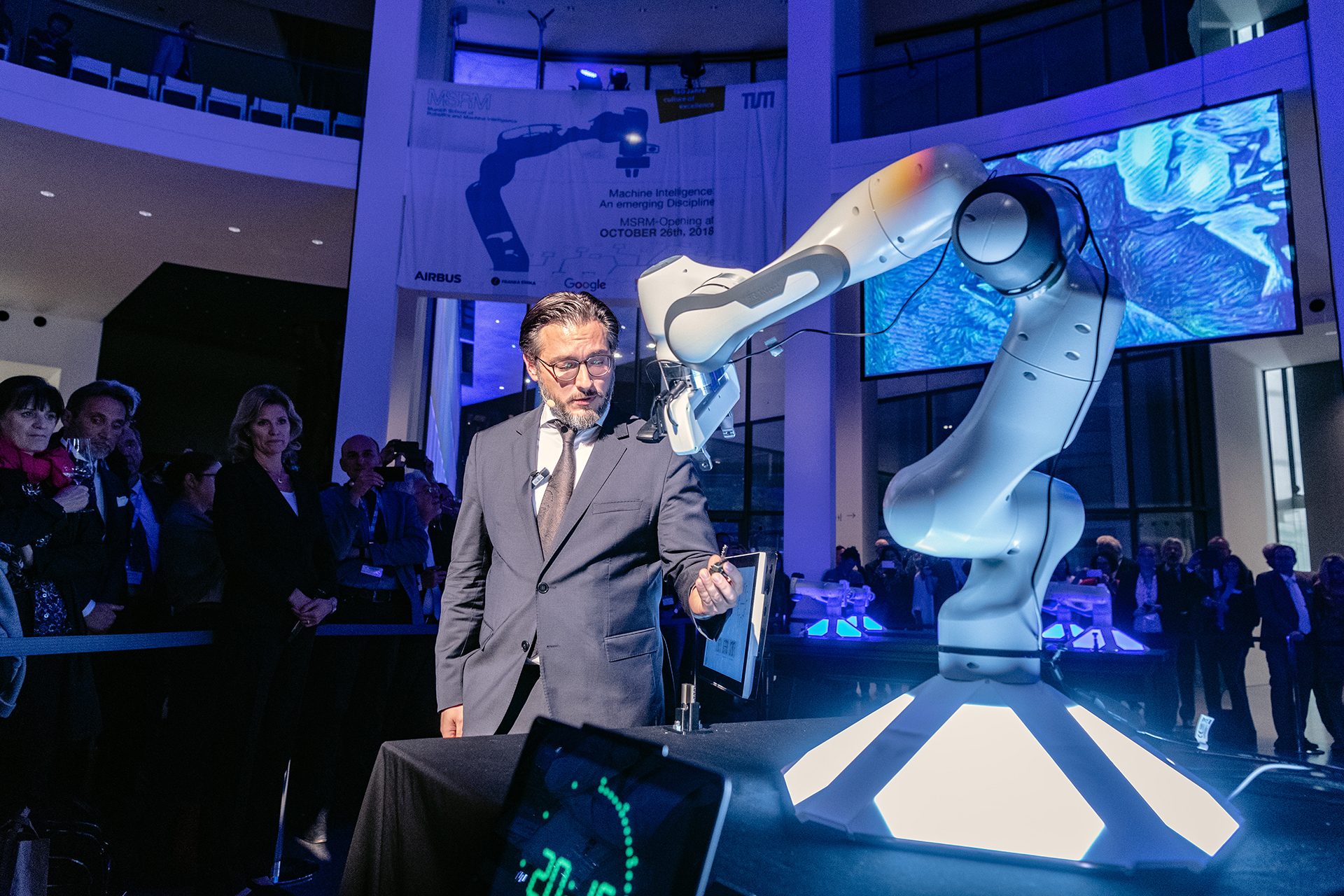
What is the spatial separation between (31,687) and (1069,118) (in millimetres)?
8241

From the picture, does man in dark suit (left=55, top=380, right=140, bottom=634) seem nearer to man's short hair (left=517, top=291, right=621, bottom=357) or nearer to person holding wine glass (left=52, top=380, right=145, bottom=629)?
person holding wine glass (left=52, top=380, right=145, bottom=629)

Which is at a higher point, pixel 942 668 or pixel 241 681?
pixel 942 668

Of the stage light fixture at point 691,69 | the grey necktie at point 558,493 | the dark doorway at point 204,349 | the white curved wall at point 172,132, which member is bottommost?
the grey necktie at point 558,493

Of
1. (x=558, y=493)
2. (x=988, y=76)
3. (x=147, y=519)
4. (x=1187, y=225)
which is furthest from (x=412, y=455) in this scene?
(x=988, y=76)

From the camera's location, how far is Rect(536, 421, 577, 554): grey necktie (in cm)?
165

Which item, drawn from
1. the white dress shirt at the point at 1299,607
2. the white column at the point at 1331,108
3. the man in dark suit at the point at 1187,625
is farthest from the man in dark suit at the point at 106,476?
the white column at the point at 1331,108

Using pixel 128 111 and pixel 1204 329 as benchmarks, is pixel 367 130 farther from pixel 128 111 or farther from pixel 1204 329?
pixel 1204 329

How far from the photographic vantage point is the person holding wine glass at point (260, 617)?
2.60 metres

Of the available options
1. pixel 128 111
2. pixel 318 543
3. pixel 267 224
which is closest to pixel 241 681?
pixel 318 543

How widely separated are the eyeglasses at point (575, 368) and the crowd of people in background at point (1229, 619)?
4.22 m

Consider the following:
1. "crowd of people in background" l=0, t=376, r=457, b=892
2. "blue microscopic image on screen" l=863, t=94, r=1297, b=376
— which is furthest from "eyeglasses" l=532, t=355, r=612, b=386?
"blue microscopic image on screen" l=863, t=94, r=1297, b=376

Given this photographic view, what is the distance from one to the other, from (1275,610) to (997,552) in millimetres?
6477

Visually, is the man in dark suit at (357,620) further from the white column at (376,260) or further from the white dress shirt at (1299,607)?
the white dress shirt at (1299,607)

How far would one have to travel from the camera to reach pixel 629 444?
1.67 metres
